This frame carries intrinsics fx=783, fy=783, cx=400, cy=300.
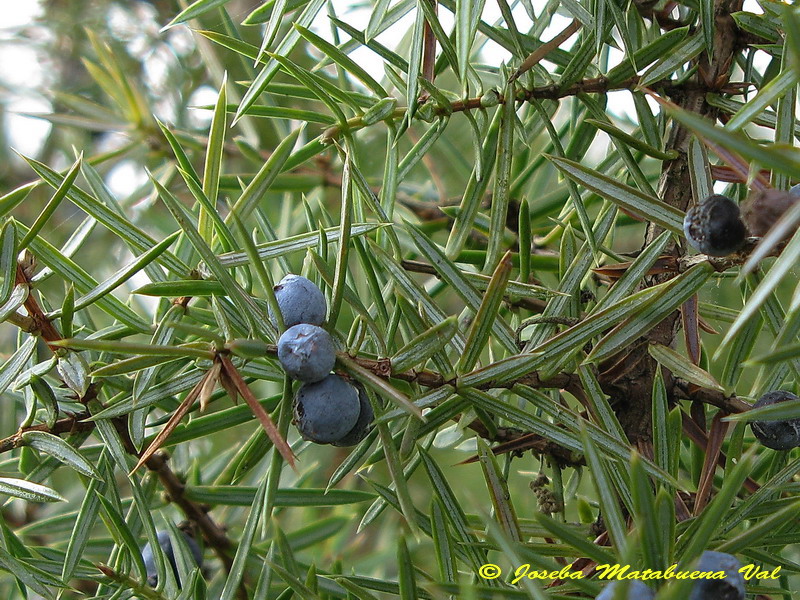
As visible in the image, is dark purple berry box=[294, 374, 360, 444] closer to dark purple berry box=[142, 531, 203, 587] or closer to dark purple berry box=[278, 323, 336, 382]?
dark purple berry box=[278, 323, 336, 382]

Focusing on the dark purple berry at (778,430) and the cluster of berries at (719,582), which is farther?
the dark purple berry at (778,430)

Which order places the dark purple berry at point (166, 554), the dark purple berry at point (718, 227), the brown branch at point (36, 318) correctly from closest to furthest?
the dark purple berry at point (718, 227) → the brown branch at point (36, 318) → the dark purple berry at point (166, 554)

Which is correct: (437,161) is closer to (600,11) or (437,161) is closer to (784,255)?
(600,11)

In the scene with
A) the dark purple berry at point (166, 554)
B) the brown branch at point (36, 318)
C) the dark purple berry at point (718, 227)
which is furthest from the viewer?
the dark purple berry at point (166, 554)

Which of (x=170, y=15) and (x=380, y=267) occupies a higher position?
(x=170, y=15)

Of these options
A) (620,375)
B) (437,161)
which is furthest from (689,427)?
(437,161)

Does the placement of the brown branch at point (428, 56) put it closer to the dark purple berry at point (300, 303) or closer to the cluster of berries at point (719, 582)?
the dark purple berry at point (300, 303)

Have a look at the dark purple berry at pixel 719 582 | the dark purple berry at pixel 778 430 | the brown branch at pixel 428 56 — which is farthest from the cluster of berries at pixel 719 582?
the brown branch at pixel 428 56

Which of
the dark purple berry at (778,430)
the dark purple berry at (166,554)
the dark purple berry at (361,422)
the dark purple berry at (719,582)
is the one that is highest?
the dark purple berry at (361,422)
